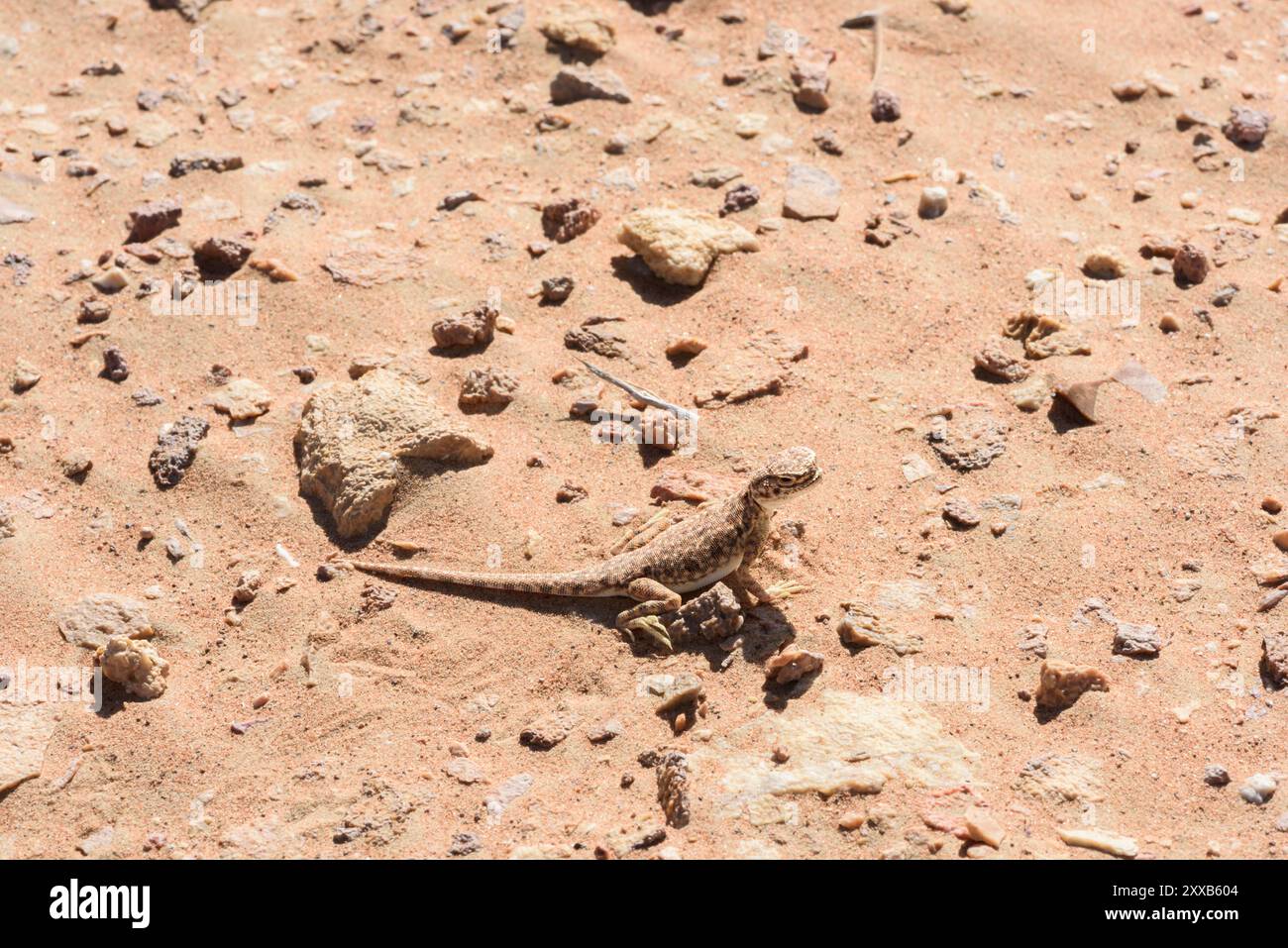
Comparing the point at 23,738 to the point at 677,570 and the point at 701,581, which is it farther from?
the point at 701,581

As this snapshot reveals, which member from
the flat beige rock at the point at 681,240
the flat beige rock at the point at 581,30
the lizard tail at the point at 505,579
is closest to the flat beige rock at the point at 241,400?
the lizard tail at the point at 505,579

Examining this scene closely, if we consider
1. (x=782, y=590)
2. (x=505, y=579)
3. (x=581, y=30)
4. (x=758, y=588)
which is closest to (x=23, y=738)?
(x=505, y=579)

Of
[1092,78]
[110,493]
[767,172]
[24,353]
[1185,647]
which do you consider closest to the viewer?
[1185,647]

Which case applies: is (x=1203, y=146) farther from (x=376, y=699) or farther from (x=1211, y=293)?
(x=376, y=699)

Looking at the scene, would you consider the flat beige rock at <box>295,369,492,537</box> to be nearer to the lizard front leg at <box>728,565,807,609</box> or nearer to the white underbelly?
the white underbelly

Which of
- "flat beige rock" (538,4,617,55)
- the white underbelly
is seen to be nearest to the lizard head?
the white underbelly

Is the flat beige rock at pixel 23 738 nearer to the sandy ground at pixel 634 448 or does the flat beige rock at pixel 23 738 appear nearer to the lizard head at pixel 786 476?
the sandy ground at pixel 634 448

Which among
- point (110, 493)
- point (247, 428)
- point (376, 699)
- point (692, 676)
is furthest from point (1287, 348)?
point (110, 493)

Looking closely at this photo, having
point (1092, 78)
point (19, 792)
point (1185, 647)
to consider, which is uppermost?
point (1092, 78)
